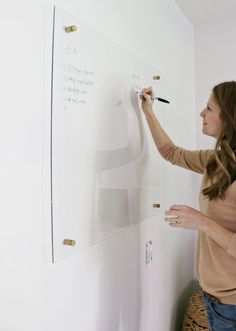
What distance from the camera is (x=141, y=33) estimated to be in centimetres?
154

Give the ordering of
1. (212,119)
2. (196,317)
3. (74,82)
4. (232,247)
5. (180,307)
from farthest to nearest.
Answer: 1. (180,307)
2. (196,317)
3. (212,119)
4. (232,247)
5. (74,82)

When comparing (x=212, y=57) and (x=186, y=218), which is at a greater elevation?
(x=212, y=57)

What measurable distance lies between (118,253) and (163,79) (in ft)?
3.34

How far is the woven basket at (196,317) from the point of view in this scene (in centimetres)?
197

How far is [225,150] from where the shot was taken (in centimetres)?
123

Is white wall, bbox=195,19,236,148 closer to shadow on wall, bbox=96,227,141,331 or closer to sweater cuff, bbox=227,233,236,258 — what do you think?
shadow on wall, bbox=96,227,141,331

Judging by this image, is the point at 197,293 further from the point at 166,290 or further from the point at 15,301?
the point at 15,301

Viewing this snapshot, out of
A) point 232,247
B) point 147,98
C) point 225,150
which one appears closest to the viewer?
point 232,247

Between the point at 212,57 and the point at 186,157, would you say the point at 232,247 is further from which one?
the point at 212,57

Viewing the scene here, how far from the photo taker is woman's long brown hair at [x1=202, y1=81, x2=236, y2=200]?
1.21m

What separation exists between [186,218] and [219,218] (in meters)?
0.16

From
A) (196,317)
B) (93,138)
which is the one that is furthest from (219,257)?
(196,317)

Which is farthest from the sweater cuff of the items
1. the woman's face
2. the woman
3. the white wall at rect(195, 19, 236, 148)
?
the white wall at rect(195, 19, 236, 148)

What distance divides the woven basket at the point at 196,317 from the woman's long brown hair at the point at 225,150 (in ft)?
3.63
